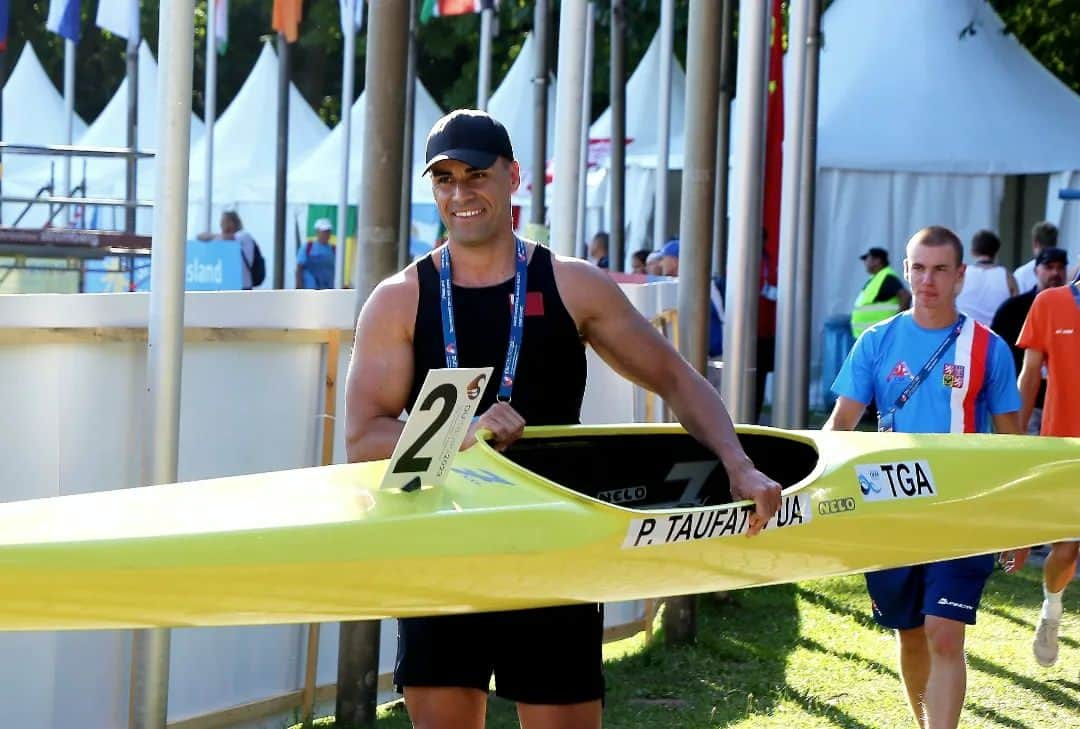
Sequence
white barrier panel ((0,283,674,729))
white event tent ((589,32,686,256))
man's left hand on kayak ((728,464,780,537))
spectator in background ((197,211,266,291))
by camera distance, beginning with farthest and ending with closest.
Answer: white event tent ((589,32,686,256)) < spectator in background ((197,211,266,291)) < white barrier panel ((0,283,674,729)) < man's left hand on kayak ((728,464,780,537))

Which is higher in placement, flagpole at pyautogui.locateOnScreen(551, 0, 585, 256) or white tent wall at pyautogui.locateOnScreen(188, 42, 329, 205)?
white tent wall at pyautogui.locateOnScreen(188, 42, 329, 205)

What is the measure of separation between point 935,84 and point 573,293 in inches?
630

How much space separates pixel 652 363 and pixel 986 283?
38.5ft

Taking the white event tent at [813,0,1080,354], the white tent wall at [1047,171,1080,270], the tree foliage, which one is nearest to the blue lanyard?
the white event tent at [813,0,1080,354]

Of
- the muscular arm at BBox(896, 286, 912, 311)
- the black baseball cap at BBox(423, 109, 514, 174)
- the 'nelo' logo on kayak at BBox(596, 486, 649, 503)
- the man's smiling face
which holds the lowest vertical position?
the 'nelo' logo on kayak at BBox(596, 486, 649, 503)

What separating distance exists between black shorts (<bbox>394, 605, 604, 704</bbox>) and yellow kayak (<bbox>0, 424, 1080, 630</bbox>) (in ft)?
0.33

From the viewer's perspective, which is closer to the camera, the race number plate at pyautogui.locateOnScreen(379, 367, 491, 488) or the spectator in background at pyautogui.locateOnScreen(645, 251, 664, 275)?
the race number plate at pyautogui.locateOnScreen(379, 367, 491, 488)

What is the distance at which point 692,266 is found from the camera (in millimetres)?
8109

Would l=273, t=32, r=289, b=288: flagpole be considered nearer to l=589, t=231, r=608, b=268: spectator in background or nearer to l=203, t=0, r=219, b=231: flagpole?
l=203, t=0, r=219, b=231: flagpole

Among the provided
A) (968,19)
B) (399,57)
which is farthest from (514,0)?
(399,57)

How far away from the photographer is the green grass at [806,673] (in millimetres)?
6598

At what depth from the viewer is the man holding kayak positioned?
3.96 metres

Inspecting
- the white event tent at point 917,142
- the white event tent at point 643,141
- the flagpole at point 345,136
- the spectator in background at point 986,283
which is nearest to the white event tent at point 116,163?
the flagpole at point 345,136

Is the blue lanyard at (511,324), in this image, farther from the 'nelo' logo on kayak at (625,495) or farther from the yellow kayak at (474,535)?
the 'nelo' logo on kayak at (625,495)
